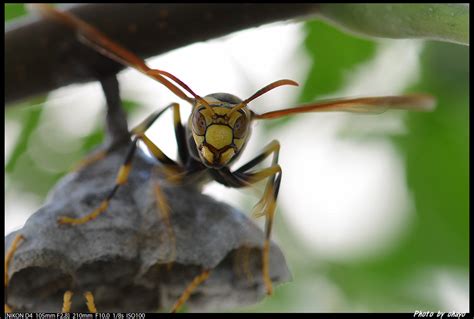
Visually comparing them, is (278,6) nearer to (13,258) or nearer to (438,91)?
(438,91)

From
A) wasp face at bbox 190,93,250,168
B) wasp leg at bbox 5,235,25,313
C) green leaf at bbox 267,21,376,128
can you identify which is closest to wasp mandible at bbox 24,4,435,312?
wasp face at bbox 190,93,250,168

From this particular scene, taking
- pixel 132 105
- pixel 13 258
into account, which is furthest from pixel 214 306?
pixel 132 105

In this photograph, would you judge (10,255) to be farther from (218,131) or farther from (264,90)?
(264,90)

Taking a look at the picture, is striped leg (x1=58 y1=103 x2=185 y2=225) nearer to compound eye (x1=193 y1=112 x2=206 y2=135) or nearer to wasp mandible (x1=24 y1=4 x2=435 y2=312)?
wasp mandible (x1=24 y1=4 x2=435 y2=312)

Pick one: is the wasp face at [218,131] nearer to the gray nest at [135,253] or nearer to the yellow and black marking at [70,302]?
the gray nest at [135,253]

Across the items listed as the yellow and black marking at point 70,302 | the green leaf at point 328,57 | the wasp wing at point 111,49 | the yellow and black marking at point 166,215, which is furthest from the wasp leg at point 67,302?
the green leaf at point 328,57
